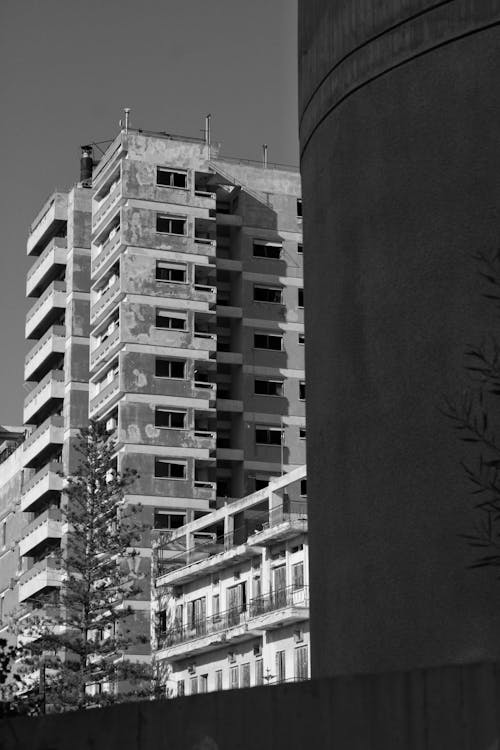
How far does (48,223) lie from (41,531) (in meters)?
14.8

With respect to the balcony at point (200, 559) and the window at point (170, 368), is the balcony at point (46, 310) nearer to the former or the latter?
the window at point (170, 368)

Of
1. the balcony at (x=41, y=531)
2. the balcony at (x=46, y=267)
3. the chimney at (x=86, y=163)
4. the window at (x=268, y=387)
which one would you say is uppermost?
the chimney at (x=86, y=163)

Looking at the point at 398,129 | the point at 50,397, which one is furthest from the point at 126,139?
the point at 398,129

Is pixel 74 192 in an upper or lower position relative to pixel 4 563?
upper

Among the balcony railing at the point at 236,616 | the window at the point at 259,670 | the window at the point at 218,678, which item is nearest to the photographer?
the balcony railing at the point at 236,616

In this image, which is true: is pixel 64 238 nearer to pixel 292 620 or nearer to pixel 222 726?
pixel 292 620

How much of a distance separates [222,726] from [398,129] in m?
5.39

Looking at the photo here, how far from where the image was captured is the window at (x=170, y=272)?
6331cm

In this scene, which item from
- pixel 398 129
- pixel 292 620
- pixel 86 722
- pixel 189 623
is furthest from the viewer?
pixel 189 623

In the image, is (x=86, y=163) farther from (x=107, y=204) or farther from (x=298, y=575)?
(x=298, y=575)

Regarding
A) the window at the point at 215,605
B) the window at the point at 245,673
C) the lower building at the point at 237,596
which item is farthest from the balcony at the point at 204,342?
the window at the point at 245,673

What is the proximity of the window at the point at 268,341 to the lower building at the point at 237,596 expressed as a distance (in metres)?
9.48

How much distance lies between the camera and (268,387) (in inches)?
2559

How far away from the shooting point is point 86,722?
36.7ft
